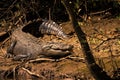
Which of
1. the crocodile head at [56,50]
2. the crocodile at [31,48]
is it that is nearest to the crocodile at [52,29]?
the crocodile at [31,48]

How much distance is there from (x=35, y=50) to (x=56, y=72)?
53.1 inches

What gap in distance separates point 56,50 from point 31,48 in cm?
82

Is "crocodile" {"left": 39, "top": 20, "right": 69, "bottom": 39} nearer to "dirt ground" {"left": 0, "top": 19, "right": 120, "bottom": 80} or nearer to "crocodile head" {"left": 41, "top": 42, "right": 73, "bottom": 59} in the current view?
"dirt ground" {"left": 0, "top": 19, "right": 120, "bottom": 80}

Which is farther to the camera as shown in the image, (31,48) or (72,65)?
(31,48)

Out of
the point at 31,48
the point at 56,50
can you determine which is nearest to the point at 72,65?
the point at 56,50

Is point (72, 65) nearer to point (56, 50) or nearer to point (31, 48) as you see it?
point (56, 50)

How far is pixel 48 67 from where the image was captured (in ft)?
21.2

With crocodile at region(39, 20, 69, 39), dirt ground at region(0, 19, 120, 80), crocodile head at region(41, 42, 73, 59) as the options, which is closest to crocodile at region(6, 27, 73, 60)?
crocodile head at region(41, 42, 73, 59)

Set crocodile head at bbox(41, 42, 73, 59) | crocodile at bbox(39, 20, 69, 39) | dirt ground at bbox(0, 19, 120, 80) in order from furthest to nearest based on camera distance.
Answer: crocodile at bbox(39, 20, 69, 39), crocodile head at bbox(41, 42, 73, 59), dirt ground at bbox(0, 19, 120, 80)

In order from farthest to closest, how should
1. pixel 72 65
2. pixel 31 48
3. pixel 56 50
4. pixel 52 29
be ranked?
pixel 52 29 < pixel 31 48 < pixel 56 50 < pixel 72 65

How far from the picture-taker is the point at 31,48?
7566mm

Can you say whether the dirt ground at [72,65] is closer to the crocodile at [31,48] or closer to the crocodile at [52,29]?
Answer: the crocodile at [31,48]

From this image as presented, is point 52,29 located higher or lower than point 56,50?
higher

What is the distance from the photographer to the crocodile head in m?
6.81
